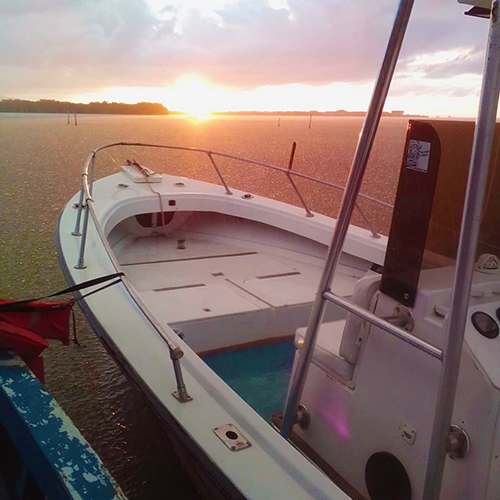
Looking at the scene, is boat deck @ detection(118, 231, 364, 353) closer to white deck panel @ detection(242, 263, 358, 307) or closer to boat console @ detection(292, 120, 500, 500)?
white deck panel @ detection(242, 263, 358, 307)

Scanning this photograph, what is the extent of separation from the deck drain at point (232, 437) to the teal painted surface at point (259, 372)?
72 cm

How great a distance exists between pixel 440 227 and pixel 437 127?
237 millimetres

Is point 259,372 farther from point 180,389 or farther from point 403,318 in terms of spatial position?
point 403,318

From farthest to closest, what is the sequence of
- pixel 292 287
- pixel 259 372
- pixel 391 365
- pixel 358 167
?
pixel 292 287 → pixel 259 372 → pixel 391 365 → pixel 358 167

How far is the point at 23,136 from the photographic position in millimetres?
37812

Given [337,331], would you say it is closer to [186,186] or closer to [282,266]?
[282,266]

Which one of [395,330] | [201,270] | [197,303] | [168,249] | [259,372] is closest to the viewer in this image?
[395,330]

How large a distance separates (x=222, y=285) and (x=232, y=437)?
1682 millimetres


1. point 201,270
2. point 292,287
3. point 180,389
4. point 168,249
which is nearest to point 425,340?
point 180,389

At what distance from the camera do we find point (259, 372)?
2.34 m

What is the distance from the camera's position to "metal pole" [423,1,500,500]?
0.85 metres

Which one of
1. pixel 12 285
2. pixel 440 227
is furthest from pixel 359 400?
pixel 12 285

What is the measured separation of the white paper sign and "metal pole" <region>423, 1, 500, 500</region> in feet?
1.05

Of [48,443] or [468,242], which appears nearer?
[468,242]
